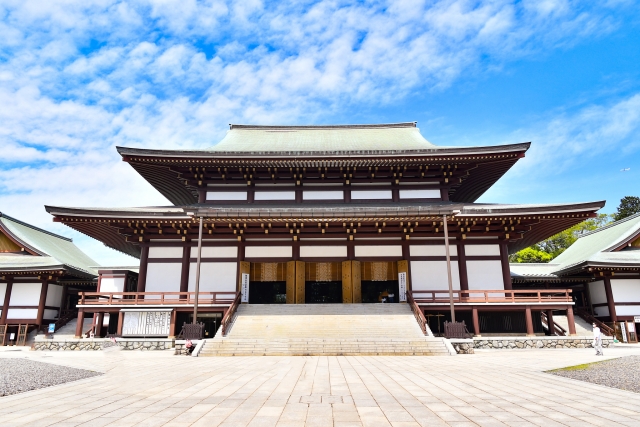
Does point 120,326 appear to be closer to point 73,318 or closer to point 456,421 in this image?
point 73,318

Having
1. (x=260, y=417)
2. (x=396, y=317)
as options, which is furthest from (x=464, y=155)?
(x=260, y=417)

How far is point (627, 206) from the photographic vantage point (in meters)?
56.4

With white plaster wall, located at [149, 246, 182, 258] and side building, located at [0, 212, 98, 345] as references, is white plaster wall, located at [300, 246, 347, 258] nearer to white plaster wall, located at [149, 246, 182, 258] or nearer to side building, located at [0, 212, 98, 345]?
white plaster wall, located at [149, 246, 182, 258]

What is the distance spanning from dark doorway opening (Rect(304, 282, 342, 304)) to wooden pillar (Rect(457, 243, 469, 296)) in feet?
27.4

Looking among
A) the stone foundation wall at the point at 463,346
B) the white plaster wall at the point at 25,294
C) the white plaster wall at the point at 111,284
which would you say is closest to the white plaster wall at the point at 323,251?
→ the stone foundation wall at the point at 463,346

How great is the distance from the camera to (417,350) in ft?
52.2

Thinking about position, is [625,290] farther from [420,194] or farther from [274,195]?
[274,195]

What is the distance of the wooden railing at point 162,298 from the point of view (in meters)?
20.2

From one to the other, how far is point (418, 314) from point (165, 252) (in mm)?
14457

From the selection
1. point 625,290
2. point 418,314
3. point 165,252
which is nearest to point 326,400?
point 418,314

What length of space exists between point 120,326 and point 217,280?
531 centimetres

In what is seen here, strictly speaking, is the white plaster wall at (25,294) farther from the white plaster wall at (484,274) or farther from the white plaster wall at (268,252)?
the white plaster wall at (484,274)

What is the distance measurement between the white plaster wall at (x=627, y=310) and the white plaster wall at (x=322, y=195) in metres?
17.6

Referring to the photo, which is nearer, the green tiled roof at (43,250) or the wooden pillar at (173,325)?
the wooden pillar at (173,325)
